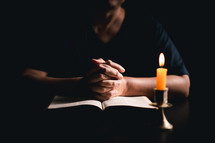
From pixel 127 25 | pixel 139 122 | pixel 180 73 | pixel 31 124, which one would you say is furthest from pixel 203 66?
pixel 31 124

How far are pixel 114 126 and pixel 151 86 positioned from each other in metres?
0.54

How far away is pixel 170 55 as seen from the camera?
141 centimetres

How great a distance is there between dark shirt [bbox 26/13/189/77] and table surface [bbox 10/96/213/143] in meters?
0.75

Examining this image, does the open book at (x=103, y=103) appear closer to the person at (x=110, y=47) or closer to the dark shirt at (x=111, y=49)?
the person at (x=110, y=47)

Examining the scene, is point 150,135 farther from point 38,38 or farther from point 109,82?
point 38,38

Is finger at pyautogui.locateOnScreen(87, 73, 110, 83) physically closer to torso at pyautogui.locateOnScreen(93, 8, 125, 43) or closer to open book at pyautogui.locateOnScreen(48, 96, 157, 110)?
open book at pyautogui.locateOnScreen(48, 96, 157, 110)

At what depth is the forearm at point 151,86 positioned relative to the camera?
1120 mm

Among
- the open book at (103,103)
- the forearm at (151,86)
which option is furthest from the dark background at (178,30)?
the open book at (103,103)

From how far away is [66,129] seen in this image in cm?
66

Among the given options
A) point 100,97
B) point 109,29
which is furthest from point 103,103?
point 109,29

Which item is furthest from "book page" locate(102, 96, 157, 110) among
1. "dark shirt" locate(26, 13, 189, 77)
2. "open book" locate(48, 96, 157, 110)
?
"dark shirt" locate(26, 13, 189, 77)

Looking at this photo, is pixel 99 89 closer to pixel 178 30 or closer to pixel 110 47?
pixel 110 47

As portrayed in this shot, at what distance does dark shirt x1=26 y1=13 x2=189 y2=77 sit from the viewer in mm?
1522

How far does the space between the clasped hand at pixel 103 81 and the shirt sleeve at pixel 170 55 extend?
547 millimetres
